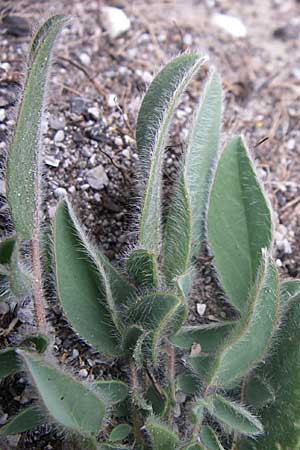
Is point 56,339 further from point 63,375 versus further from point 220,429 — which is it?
point 220,429

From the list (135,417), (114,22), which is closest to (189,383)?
(135,417)

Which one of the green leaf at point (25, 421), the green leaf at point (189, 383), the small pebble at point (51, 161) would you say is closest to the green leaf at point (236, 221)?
the green leaf at point (189, 383)

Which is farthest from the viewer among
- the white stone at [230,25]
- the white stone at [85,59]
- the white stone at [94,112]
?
the white stone at [230,25]

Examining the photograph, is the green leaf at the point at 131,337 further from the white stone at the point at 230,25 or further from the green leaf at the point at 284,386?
the white stone at the point at 230,25

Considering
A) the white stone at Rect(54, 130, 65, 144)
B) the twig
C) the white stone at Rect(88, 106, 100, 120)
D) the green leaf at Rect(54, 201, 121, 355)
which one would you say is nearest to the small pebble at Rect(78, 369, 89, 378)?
the green leaf at Rect(54, 201, 121, 355)

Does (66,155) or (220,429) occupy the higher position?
(66,155)

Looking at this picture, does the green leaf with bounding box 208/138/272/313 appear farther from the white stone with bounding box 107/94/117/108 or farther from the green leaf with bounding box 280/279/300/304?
the white stone with bounding box 107/94/117/108

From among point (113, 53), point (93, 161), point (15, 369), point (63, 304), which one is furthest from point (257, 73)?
point (15, 369)

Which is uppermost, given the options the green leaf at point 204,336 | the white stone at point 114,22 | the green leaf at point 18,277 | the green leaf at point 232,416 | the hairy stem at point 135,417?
the white stone at point 114,22
